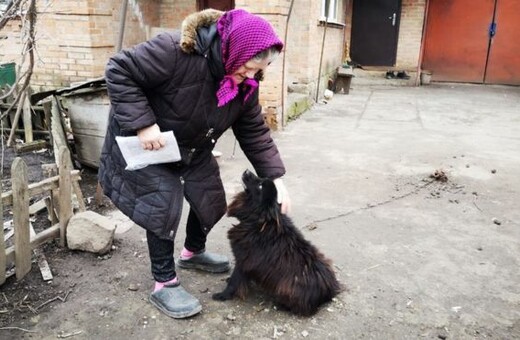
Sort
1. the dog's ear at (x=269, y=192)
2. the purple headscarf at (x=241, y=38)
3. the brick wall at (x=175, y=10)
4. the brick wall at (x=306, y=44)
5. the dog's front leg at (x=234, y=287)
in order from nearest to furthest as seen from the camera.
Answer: the purple headscarf at (x=241, y=38), the dog's ear at (x=269, y=192), the dog's front leg at (x=234, y=287), the brick wall at (x=306, y=44), the brick wall at (x=175, y=10)

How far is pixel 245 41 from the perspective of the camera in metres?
2.21

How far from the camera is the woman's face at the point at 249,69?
2.30m

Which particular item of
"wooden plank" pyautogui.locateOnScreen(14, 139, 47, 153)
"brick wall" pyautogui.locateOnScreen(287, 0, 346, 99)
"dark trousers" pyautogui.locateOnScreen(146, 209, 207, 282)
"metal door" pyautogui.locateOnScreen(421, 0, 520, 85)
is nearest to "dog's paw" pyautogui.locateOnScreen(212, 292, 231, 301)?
"dark trousers" pyautogui.locateOnScreen(146, 209, 207, 282)

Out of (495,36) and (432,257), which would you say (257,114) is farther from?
(495,36)

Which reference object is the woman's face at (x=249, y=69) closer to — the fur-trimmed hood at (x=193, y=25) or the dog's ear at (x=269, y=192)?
the fur-trimmed hood at (x=193, y=25)

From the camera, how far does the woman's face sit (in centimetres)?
230

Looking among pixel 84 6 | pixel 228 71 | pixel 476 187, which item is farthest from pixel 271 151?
pixel 84 6

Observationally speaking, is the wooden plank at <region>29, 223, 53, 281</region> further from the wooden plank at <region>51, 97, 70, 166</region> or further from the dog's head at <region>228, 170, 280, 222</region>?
the wooden plank at <region>51, 97, 70, 166</region>

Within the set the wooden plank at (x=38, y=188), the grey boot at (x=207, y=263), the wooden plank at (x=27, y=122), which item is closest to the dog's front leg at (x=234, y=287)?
the grey boot at (x=207, y=263)

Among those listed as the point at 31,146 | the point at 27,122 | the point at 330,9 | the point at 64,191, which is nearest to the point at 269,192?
the point at 64,191

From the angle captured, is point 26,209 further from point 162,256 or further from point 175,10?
point 175,10

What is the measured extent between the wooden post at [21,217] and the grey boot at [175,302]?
97 cm

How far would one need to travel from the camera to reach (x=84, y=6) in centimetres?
678

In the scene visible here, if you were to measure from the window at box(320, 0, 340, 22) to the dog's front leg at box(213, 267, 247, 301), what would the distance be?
27.9ft
